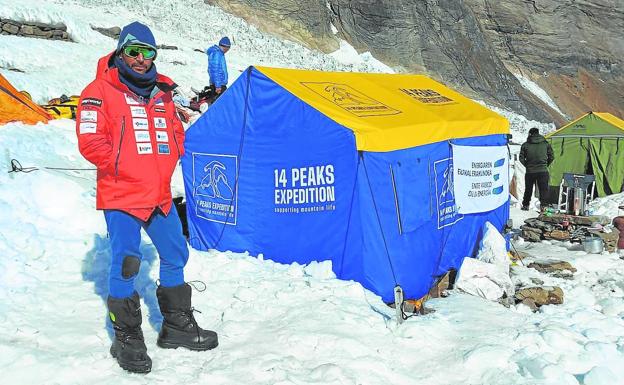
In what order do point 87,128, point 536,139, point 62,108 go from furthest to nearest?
point 536,139 < point 62,108 < point 87,128

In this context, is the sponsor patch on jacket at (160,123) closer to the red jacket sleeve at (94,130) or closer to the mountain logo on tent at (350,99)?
the red jacket sleeve at (94,130)

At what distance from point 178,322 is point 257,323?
81 cm

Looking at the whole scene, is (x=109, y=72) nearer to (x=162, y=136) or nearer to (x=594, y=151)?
(x=162, y=136)

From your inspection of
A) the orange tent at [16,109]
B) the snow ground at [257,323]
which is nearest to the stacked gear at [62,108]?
the orange tent at [16,109]

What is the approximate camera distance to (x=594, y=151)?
16406 mm

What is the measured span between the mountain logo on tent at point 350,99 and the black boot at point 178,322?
9.89ft

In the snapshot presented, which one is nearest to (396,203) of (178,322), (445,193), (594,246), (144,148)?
(445,193)

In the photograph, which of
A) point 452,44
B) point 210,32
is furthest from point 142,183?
point 452,44

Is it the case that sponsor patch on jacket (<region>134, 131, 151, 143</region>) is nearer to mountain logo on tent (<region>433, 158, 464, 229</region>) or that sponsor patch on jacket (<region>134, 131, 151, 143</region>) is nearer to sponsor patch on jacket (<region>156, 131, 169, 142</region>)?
sponsor patch on jacket (<region>156, 131, 169, 142</region>)

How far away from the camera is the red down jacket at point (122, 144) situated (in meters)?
3.77

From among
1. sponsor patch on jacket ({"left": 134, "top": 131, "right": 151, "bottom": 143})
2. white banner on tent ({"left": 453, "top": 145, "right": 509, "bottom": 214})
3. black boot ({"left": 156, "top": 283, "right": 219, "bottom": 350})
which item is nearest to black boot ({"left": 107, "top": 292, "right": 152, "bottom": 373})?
black boot ({"left": 156, "top": 283, "right": 219, "bottom": 350})

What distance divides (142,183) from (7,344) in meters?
1.41

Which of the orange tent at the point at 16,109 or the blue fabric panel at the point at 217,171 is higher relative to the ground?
the orange tent at the point at 16,109

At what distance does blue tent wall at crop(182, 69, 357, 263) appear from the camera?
239 inches
